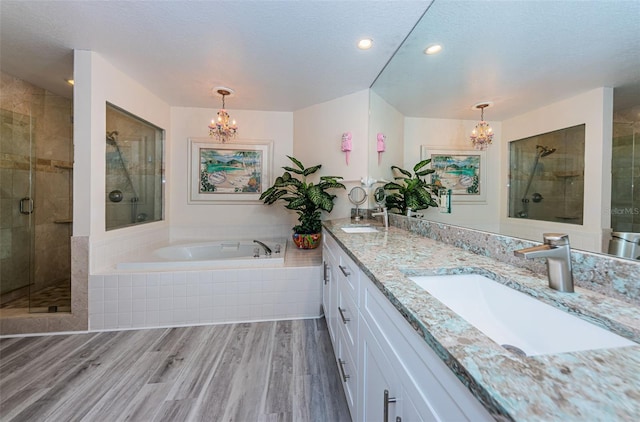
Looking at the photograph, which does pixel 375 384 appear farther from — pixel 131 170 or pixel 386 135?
pixel 131 170

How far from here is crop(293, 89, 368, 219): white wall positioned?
271 cm

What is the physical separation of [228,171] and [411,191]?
97.5 inches

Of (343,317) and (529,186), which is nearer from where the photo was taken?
(529,186)

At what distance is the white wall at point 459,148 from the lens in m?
1.12

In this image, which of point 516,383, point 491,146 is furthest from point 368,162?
point 516,383

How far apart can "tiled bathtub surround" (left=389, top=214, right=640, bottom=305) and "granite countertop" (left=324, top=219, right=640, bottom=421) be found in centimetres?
3

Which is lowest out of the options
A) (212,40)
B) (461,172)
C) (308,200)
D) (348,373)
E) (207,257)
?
(348,373)

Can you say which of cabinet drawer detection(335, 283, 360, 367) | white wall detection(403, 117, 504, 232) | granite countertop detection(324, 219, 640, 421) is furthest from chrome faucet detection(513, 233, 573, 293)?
cabinet drawer detection(335, 283, 360, 367)

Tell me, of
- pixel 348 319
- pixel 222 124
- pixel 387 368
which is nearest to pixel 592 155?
pixel 387 368

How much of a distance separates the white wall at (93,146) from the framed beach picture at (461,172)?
8.45 feet

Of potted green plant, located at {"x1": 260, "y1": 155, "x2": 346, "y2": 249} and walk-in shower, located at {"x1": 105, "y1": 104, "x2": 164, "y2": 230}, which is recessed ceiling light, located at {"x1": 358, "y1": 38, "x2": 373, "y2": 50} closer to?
potted green plant, located at {"x1": 260, "y1": 155, "x2": 346, "y2": 249}

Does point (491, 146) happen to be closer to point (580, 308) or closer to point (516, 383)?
point (580, 308)

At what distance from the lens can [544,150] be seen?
0.88 metres

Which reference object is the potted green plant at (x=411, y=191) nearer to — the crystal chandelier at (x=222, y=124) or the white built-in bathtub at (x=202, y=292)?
the white built-in bathtub at (x=202, y=292)
